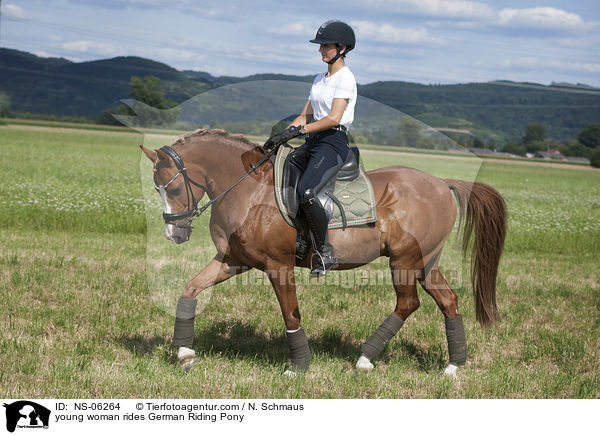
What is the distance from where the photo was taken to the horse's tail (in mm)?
6574

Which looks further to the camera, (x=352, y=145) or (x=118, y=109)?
(x=352, y=145)

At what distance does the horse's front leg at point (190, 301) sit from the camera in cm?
546

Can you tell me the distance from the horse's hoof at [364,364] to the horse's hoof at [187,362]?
1.77 m

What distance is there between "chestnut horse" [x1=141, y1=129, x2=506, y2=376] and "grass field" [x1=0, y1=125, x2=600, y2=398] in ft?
1.16

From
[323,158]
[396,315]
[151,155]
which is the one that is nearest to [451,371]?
[396,315]

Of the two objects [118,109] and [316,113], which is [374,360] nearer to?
[316,113]

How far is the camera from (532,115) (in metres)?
119

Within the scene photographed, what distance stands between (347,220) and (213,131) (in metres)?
1.63

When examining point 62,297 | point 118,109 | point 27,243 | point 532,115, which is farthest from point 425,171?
point 532,115

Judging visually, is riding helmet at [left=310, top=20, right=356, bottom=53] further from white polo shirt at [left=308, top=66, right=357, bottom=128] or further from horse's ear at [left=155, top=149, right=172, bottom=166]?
horse's ear at [left=155, top=149, right=172, bottom=166]

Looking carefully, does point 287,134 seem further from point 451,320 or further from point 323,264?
point 451,320

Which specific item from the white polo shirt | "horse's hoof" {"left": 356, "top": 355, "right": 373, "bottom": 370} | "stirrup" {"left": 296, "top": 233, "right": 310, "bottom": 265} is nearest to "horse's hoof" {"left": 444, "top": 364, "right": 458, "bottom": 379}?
"horse's hoof" {"left": 356, "top": 355, "right": 373, "bottom": 370}
